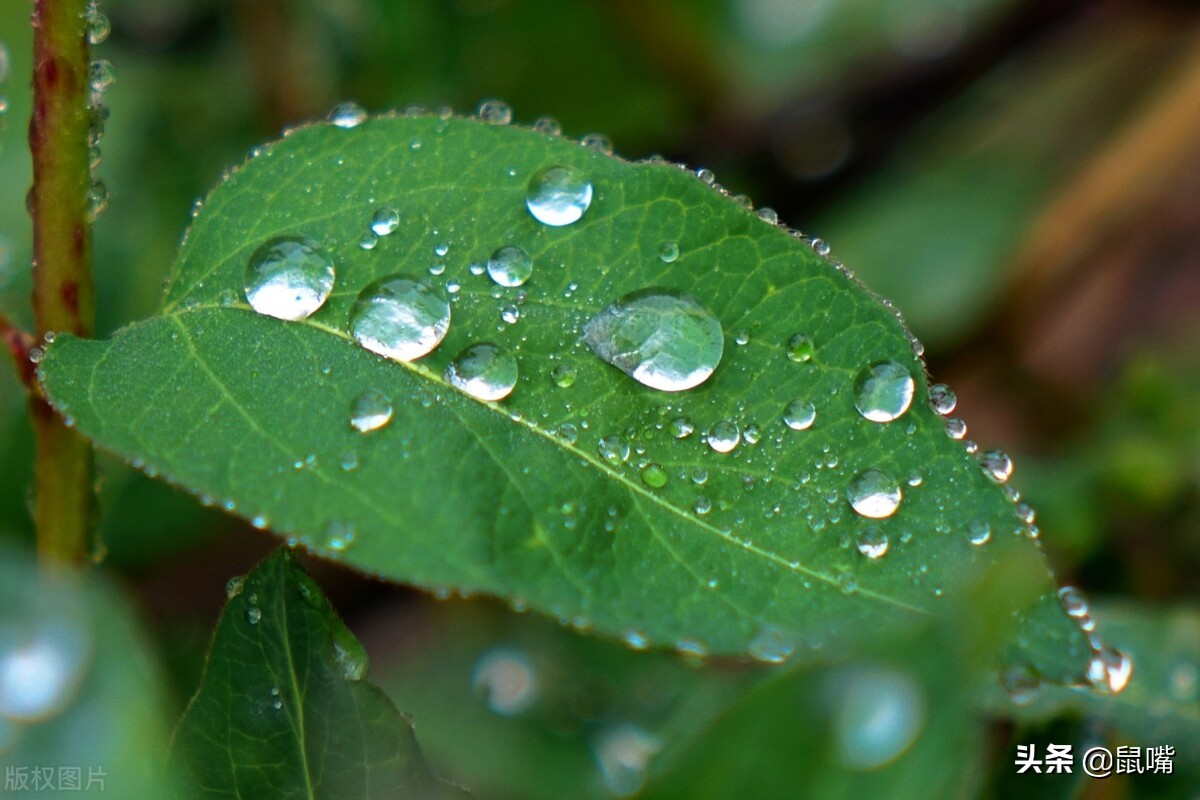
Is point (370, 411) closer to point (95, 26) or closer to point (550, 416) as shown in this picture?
point (550, 416)

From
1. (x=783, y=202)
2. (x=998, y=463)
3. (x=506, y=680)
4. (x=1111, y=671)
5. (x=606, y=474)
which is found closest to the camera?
(x=606, y=474)

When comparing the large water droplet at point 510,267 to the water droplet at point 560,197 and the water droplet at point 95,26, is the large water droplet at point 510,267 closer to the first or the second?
the water droplet at point 560,197

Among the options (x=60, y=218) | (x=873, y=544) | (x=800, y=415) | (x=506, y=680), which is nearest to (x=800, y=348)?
(x=800, y=415)

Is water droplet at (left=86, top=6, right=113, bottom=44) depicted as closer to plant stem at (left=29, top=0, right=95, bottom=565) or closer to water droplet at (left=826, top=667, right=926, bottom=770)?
plant stem at (left=29, top=0, right=95, bottom=565)

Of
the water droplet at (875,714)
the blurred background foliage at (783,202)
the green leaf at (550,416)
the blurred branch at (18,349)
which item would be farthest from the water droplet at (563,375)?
the blurred background foliage at (783,202)

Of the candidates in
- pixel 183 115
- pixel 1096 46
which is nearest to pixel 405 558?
pixel 183 115

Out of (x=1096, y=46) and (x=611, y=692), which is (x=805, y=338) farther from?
(x=1096, y=46)

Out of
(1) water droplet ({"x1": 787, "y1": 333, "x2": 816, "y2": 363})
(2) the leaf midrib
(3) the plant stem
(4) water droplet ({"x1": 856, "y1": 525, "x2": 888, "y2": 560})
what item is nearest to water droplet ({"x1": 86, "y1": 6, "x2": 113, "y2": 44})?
(3) the plant stem
